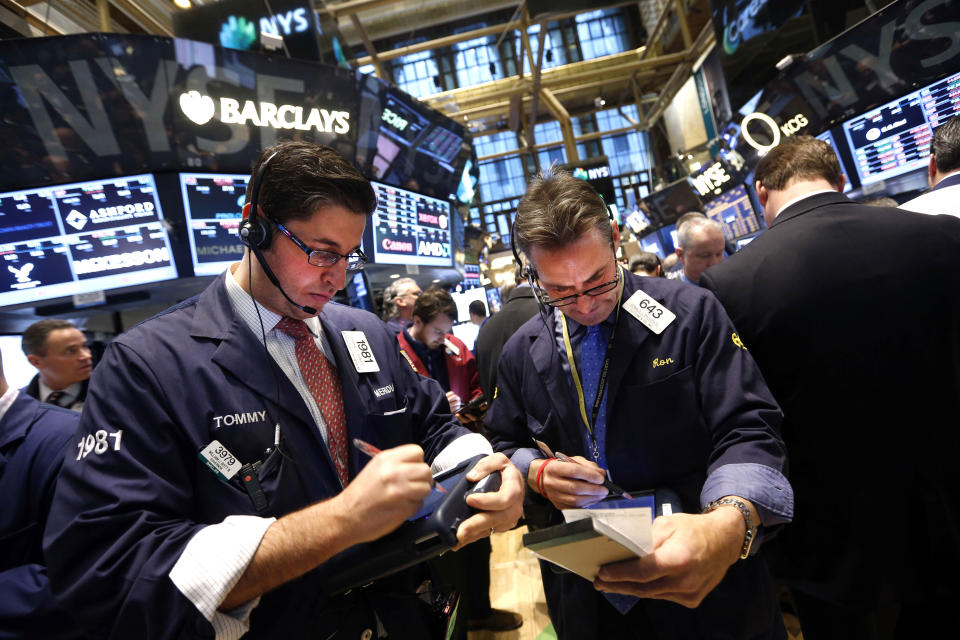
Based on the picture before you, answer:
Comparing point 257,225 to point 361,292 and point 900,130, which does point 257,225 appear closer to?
point 361,292

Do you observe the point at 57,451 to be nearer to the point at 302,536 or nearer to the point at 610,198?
the point at 302,536

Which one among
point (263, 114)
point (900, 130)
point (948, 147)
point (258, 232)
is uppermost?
point (263, 114)

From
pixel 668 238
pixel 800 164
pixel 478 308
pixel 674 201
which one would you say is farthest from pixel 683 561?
pixel 668 238

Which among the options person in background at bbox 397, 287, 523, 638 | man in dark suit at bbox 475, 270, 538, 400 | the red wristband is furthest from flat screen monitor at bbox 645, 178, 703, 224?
the red wristband

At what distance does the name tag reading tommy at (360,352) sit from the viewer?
145cm

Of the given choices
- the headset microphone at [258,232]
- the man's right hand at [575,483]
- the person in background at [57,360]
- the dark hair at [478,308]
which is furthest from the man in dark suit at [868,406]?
the dark hair at [478,308]

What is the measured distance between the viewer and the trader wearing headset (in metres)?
0.93

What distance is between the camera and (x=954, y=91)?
13.0 ft

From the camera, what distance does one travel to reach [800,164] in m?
1.90

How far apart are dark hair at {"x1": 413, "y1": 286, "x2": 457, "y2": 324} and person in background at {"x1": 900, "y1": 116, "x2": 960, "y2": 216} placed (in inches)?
106

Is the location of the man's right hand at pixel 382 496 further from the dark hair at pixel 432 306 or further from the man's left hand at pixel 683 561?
the dark hair at pixel 432 306

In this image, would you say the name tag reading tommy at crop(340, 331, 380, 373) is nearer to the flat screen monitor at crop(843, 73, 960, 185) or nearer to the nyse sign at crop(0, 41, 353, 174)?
the nyse sign at crop(0, 41, 353, 174)

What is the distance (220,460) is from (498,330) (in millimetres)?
2327

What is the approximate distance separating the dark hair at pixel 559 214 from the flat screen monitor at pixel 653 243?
9.86 m
